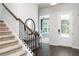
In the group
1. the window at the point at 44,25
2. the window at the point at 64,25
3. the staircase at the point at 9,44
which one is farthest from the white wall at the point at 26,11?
the window at the point at 44,25

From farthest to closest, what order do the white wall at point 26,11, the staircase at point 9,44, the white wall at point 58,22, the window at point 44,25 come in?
the window at point 44,25
the white wall at point 58,22
the white wall at point 26,11
the staircase at point 9,44

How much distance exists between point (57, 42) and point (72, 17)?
182 cm

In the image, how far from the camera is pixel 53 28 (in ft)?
26.1

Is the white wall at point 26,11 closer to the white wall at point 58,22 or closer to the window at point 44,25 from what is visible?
the white wall at point 58,22

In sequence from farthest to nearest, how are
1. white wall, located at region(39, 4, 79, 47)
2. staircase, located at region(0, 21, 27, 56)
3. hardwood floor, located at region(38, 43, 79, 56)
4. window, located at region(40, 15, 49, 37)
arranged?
window, located at region(40, 15, 49, 37) < white wall, located at region(39, 4, 79, 47) < hardwood floor, located at region(38, 43, 79, 56) < staircase, located at region(0, 21, 27, 56)

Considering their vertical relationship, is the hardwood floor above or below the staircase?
below

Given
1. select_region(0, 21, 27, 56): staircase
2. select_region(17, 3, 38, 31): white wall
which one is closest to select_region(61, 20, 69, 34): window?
select_region(17, 3, 38, 31): white wall

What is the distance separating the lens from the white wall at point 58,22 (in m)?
6.77

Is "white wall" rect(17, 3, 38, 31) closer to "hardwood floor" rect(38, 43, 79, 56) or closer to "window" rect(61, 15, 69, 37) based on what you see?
"hardwood floor" rect(38, 43, 79, 56)

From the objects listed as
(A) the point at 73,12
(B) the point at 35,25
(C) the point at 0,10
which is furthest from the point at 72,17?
(C) the point at 0,10

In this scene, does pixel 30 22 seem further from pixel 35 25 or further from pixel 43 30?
pixel 43 30

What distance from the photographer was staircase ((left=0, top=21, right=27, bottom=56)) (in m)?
3.61

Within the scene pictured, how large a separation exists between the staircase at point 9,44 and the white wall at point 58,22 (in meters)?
3.61

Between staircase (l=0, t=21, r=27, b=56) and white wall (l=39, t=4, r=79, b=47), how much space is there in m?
3.61
